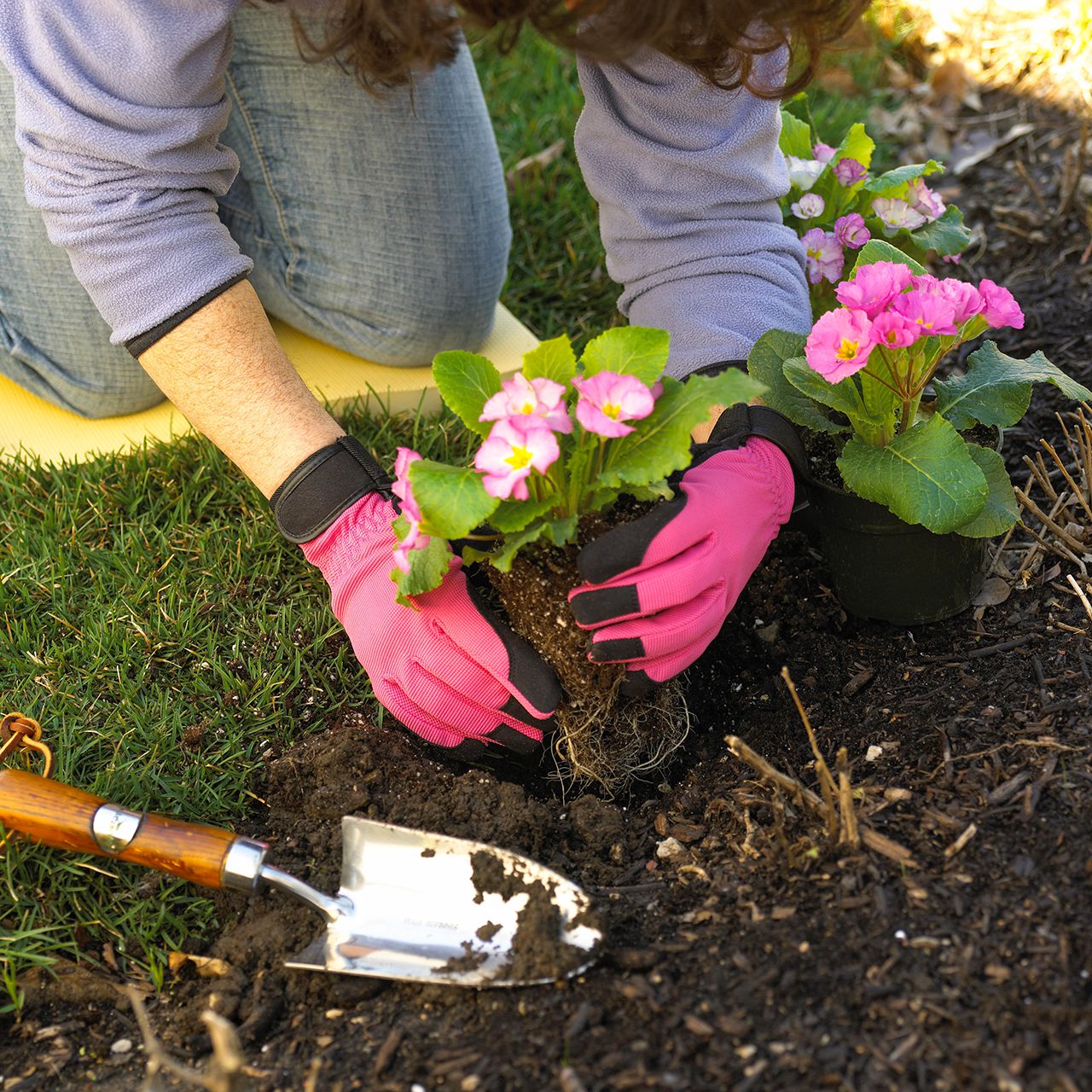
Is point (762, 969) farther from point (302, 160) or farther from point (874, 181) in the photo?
point (302, 160)

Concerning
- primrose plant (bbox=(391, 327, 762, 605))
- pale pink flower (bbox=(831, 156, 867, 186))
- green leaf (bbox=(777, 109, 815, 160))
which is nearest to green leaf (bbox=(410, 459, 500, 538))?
primrose plant (bbox=(391, 327, 762, 605))

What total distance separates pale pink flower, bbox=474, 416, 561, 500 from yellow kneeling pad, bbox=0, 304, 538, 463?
1184 millimetres

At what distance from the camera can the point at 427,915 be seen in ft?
4.98

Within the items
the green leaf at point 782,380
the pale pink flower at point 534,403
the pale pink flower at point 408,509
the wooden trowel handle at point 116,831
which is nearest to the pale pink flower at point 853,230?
the green leaf at point 782,380

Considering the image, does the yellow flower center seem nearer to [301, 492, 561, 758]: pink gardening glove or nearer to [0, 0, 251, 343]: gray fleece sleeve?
[301, 492, 561, 758]: pink gardening glove

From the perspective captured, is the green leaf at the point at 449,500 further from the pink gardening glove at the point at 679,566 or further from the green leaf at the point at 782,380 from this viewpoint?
the green leaf at the point at 782,380

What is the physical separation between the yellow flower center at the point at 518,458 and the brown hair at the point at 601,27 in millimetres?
558

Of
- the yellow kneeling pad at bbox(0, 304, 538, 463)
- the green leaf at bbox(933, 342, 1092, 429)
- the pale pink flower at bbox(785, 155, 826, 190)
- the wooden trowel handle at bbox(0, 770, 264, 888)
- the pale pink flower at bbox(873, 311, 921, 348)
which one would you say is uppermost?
the pale pink flower at bbox(873, 311, 921, 348)

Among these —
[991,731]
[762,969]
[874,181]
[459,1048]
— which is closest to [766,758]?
[991,731]

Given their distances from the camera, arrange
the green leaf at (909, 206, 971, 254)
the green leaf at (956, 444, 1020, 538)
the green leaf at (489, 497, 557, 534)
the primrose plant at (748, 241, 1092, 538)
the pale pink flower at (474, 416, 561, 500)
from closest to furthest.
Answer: the pale pink flower at (474, 416, 561, 500)
the green leaf at (489, 497, 557, 534)
the primrose plant at (748, 241, 1092, 538)
the green leaf at (956, 444, 1020, 538)
the green leaf at (909, 206, 971, 254)

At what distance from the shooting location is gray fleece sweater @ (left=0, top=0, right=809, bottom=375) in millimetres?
1751

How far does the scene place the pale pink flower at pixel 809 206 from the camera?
229cm

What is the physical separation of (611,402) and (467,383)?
0.85 ft

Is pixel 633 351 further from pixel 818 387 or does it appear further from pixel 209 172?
pixel 209 172
